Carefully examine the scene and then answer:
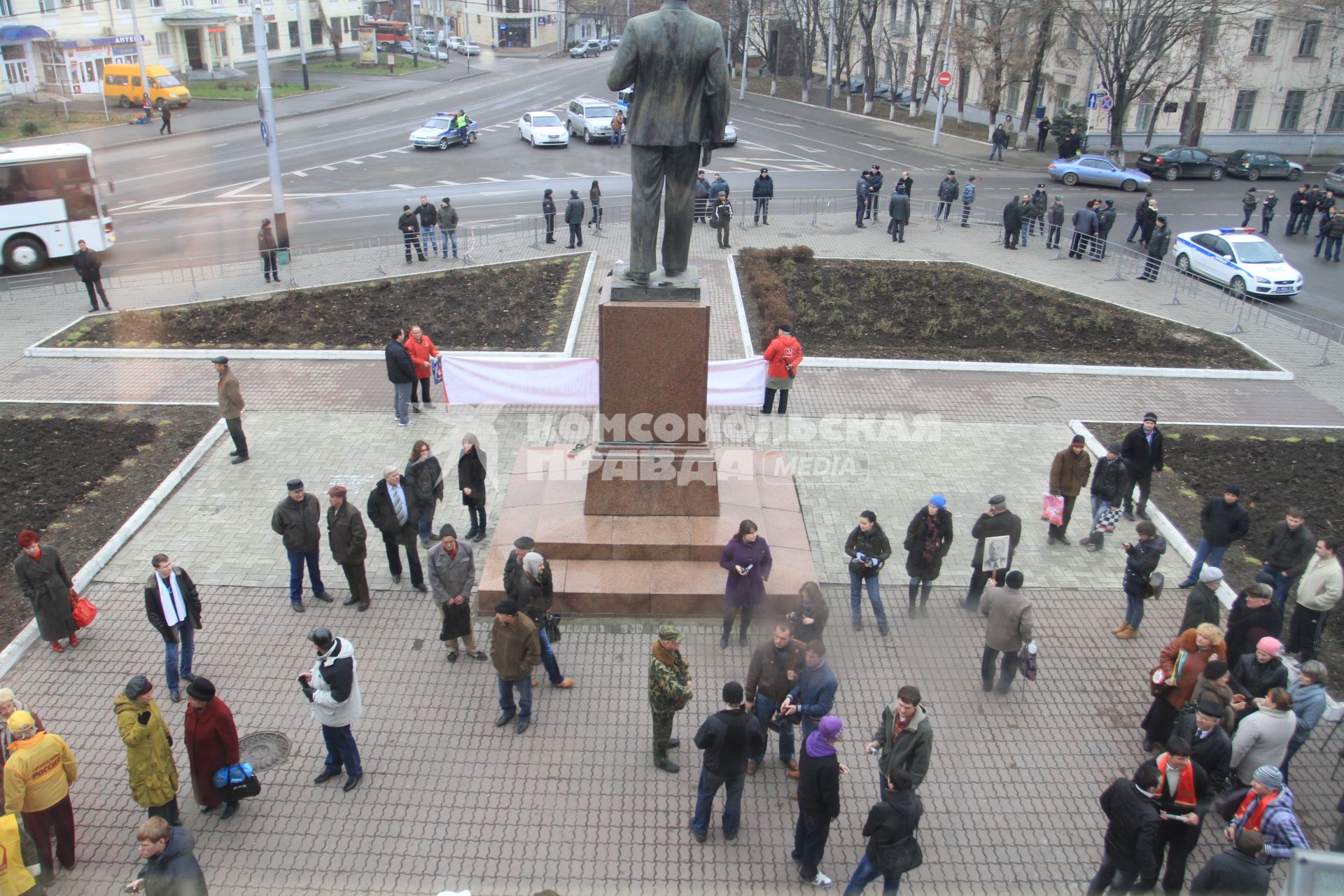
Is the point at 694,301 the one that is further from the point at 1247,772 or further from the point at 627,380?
the point at 1247,772

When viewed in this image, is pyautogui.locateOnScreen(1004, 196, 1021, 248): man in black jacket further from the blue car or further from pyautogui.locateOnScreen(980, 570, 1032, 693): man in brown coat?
pyautogui.locateOnScreen(980, 570, 1032, 693): man in brown coat

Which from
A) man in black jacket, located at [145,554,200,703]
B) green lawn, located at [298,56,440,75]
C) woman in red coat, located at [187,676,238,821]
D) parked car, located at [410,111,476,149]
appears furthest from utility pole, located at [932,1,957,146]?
woman in red coat, located at [187,676,238,821]

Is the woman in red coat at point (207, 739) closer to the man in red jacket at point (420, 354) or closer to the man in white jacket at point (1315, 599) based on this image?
the man in red jacket at point (420, 354)

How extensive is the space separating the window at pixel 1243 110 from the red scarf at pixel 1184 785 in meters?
44.5

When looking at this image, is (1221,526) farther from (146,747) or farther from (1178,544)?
(146,747)

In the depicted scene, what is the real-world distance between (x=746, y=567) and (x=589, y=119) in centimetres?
3516

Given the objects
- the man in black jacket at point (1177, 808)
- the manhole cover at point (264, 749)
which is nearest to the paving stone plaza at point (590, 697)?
the manhole cover at point (264, 749)

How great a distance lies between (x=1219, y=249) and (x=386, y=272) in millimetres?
19931

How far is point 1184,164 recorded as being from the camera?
36.5 m

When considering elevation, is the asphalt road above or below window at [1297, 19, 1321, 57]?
below

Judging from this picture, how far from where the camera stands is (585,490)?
1123cm

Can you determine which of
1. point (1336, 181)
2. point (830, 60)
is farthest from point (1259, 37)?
point (830, 60)

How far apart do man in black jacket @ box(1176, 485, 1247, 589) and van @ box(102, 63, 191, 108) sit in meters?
48.5

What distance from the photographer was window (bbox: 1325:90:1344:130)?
41469 mm
